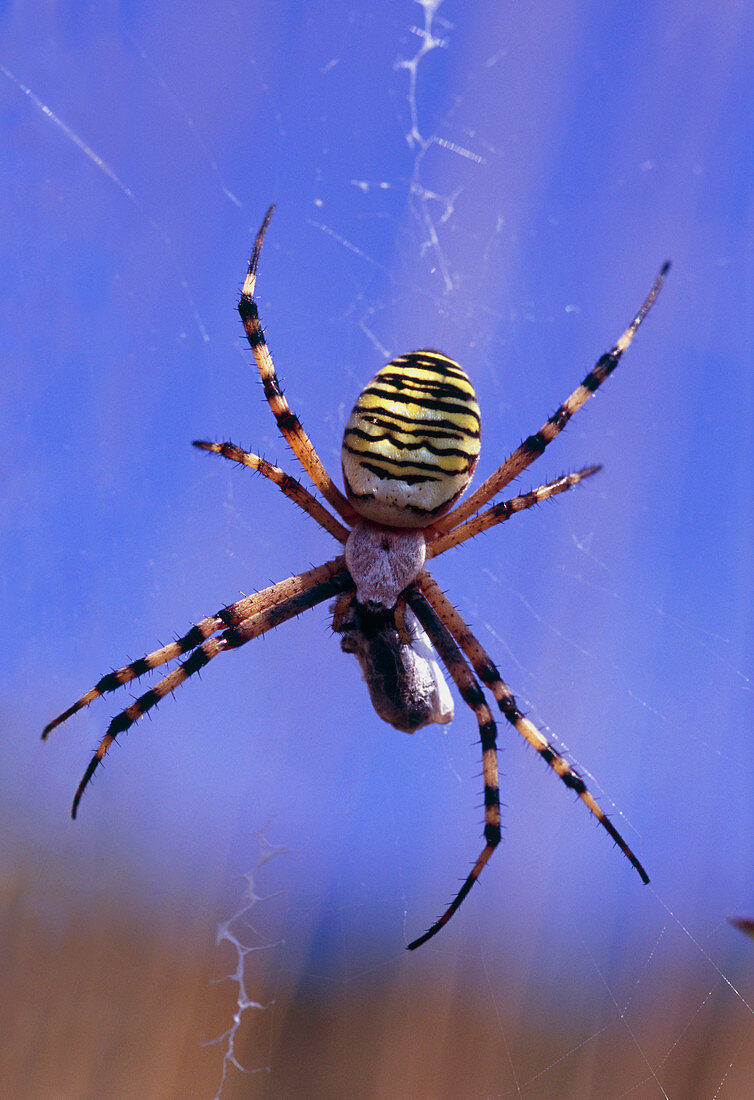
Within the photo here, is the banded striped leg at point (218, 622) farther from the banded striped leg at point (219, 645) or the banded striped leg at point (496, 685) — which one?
the banded striped leg at point (496, 685)

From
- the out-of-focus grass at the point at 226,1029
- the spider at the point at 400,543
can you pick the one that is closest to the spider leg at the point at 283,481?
the spider at the point at 400,543

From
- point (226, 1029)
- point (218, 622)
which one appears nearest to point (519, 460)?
point (218, 622)

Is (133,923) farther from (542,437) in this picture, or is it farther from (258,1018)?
(542,437)

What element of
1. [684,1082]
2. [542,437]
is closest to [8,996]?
[684,1082]

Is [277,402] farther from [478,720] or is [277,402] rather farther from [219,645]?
[478,720]

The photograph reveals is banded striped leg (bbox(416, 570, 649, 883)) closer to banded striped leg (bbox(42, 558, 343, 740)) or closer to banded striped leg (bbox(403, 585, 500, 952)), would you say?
banded striped leg (bbox(403, 585, 500, 952))
